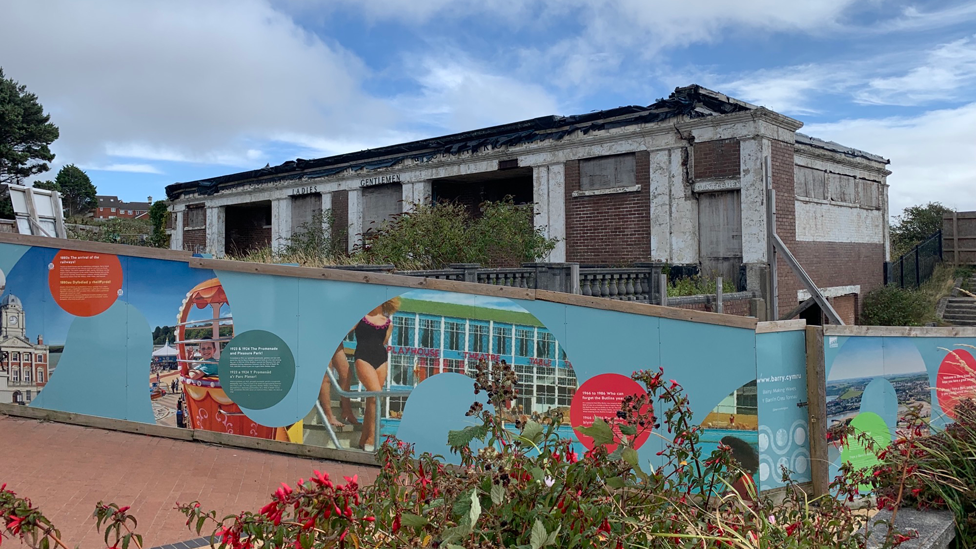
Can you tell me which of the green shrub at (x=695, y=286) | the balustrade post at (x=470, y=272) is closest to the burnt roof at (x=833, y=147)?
the green shrub at (x=695, y=286)

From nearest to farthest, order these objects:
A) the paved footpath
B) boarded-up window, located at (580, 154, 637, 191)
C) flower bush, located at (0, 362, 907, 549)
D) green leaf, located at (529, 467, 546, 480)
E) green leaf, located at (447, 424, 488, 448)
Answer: flower bush, located at (0, 362, 907, 549), green leaf, located at (529, 467, 546, 480), green leaf, located at (447, 424, 488, 448), the paved footpath, boarded-up window, located at (580, 154, 637, 191)

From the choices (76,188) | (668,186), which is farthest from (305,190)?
(76,188)

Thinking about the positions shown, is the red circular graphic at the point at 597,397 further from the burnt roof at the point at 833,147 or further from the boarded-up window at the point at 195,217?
the boarded-up window at the point at 195,217

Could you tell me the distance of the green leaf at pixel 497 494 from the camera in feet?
7.57

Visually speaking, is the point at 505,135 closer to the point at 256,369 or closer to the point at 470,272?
the point at 470,272

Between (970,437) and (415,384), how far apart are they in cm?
514

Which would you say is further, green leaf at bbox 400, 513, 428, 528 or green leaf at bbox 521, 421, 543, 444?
green leaf at bbox 521, 421, 543, 444

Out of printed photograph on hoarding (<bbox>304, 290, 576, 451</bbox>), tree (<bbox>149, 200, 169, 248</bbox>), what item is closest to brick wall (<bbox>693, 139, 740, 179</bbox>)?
printed photograph on hoarding (<bbox>304, 290, 576, 451</bbox>)

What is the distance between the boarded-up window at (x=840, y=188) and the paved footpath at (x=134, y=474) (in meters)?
16.8

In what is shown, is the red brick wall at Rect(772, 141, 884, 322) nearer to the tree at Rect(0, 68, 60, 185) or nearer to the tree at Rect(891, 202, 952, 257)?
the tree at Rect(891, 202, 952, 257)

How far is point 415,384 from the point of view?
315 inches

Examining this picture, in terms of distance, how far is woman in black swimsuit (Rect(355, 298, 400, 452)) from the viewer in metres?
8.10

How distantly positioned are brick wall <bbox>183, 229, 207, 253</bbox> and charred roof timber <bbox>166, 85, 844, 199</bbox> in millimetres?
1915

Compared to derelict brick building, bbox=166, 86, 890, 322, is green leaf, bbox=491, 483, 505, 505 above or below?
below
